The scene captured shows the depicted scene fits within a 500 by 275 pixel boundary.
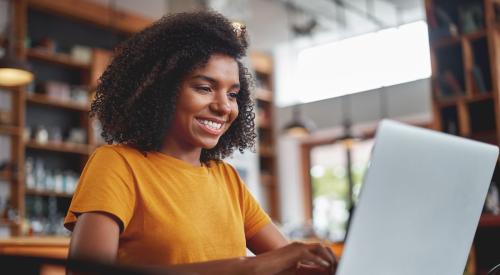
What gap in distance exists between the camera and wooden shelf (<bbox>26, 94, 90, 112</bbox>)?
7246 mm

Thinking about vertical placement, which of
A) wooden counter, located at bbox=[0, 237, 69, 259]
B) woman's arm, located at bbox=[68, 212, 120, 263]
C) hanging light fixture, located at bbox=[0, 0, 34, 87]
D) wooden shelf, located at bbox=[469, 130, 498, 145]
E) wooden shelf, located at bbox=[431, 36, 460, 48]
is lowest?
wooden counter, located at bbox=[0, 237, 69, 259]

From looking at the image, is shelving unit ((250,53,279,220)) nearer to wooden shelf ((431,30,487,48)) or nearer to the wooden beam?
the wooden beam

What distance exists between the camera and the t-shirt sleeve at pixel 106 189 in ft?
3.93

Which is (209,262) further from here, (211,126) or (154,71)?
(154,71)

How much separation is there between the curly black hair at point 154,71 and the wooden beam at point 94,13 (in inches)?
234

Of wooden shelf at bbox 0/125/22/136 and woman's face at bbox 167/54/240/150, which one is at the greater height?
wooden shelf at bbox 0/125/22/136

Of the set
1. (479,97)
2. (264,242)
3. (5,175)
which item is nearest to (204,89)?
(264,242)

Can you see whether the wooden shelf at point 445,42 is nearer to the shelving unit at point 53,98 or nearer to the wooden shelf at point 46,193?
the shelving unit at point 53,98

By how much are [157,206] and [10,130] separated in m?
6.02

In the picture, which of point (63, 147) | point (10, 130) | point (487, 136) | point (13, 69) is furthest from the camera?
point (63, 147)

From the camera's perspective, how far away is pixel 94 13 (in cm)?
780

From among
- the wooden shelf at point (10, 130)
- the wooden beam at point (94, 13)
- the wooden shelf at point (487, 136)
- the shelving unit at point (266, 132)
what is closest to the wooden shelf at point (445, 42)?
A: the wooden shelf at point (487, 136)

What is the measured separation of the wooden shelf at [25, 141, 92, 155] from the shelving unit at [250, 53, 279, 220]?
3.46 meters

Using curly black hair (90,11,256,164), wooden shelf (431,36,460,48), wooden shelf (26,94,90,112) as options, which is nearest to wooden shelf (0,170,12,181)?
wooden shelf (26,94,90,112)
